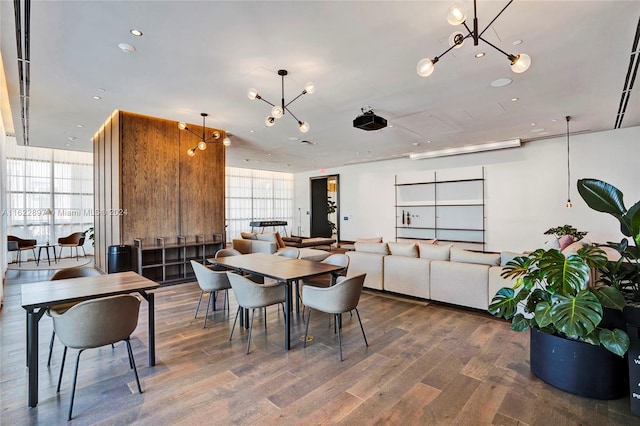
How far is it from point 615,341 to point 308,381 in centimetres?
225

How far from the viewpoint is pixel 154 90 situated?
454 cm

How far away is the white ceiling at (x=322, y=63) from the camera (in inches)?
110

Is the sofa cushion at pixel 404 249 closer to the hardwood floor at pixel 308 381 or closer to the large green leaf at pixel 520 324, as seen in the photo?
the hardwood floor at pixel 308 381

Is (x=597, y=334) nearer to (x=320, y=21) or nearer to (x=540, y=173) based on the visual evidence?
(x=320, y=21)

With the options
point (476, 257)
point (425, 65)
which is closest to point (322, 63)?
point (425, 65)

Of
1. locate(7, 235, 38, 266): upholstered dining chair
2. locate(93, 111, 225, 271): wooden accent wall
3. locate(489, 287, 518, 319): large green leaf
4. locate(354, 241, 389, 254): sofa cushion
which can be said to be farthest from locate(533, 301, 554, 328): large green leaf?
locate(7, 235, 38, 266): upholstered dining chair

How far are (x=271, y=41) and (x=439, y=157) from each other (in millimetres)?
7685

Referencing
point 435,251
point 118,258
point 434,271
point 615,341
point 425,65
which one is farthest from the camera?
point 118,258

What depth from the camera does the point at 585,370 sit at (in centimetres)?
239

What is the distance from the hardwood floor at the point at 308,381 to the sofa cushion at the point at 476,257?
0.88 m

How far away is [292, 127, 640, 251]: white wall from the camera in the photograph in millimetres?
6883

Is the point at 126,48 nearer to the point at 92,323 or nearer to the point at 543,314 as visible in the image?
the point at 92,323

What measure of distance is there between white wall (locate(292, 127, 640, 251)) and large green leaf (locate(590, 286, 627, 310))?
6.38 meters

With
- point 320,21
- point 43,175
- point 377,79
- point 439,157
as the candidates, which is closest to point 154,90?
point 320,21
